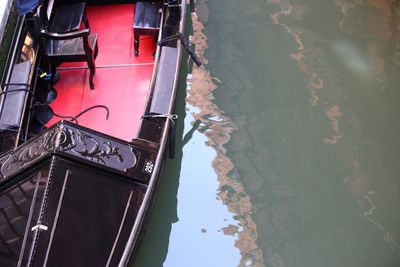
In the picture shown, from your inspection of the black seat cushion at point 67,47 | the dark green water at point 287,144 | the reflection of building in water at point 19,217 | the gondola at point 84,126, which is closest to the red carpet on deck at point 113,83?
the gondola at point 84,126

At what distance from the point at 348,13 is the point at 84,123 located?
147 inches

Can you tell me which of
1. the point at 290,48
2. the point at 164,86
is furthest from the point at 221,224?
the point at 290,48

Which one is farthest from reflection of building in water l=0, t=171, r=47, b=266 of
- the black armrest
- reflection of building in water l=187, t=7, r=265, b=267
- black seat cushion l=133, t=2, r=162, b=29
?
black seat cushion l=133, t=2, r=162, b=29

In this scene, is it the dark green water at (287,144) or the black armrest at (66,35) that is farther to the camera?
the dark green water at (287,144)

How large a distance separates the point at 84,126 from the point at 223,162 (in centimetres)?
142

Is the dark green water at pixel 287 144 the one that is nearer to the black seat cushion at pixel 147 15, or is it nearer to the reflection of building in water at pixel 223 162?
the reflection of building in water at pixel 223 162

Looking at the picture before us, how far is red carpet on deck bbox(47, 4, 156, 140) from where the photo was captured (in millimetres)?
4246

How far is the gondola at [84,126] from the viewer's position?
3.05 meters

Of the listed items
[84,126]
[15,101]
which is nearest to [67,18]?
[15,101]

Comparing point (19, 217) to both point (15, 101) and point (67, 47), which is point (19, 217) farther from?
point (67, 47)

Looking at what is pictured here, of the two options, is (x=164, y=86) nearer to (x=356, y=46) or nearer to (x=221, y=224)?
(x=221, y=224)

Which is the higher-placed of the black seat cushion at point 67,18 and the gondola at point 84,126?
the black seat cushion at point 67,18

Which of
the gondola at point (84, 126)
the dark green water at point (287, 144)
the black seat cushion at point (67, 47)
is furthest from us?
the black seat cushion at point (67, 47)

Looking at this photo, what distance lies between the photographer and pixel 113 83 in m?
4.57
